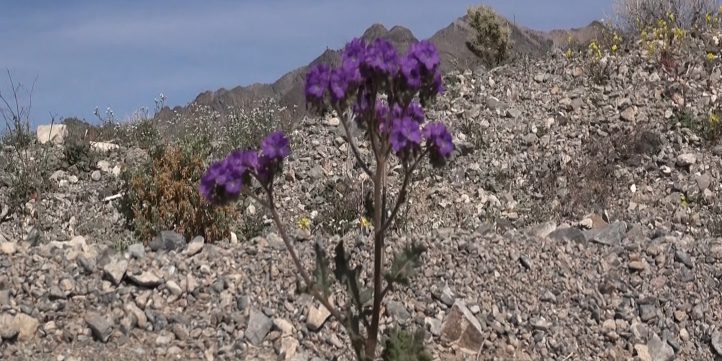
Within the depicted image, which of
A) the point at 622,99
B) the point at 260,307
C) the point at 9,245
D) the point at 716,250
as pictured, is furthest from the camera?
the point at 622,99

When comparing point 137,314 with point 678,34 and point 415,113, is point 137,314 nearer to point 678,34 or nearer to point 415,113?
point 415,113

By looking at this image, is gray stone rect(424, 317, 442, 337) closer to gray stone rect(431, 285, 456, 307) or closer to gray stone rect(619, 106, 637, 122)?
gray stone rect(431, 285, 456, 307)

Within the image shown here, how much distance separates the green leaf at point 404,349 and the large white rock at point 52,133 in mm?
7595

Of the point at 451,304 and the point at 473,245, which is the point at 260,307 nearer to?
the point at 451,304

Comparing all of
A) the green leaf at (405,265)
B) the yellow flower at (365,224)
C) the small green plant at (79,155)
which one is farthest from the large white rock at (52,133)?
the green leaf at (405,265)

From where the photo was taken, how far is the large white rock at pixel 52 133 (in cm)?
1030

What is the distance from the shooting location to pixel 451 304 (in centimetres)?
516

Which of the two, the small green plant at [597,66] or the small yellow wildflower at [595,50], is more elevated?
the small yellow wildflower at [595,50]

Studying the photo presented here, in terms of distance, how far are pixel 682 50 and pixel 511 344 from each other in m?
7.51

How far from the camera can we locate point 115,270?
16.6 feet

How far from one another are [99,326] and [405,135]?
2367mm

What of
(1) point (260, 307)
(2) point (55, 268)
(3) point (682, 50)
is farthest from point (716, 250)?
(3) point (682, 50)

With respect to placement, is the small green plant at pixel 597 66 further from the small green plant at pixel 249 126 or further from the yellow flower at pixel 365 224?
the yellow flower at pixel 365 224

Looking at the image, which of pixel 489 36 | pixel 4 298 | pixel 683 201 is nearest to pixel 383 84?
pixel 4 298
